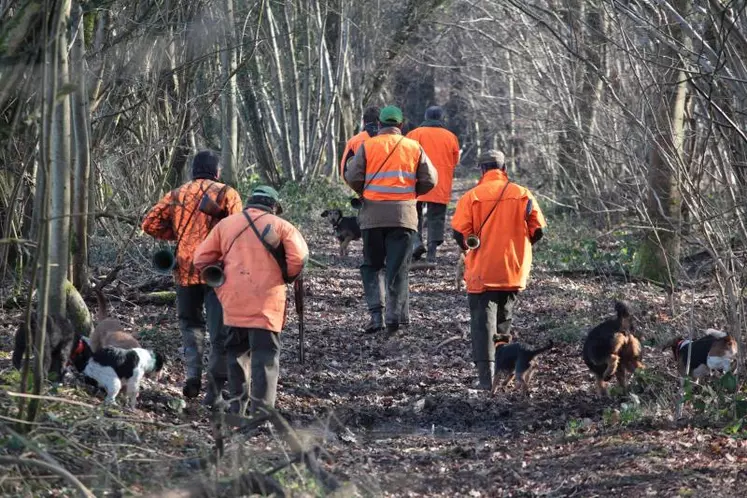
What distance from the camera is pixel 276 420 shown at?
6.24 meters

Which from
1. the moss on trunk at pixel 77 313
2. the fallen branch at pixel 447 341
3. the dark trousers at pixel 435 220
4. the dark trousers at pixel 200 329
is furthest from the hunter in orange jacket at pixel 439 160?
the dark trousers at pixel 200 329

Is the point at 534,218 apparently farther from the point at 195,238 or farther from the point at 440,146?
the point at 440,146

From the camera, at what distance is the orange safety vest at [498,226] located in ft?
34.9

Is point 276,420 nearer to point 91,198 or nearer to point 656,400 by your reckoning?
point 656,400

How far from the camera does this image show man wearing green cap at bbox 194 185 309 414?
8.83m

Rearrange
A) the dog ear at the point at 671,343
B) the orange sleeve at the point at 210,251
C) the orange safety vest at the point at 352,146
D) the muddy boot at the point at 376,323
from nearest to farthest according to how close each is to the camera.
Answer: the orange sleeve at the point at 210,251 < the dog ear at the point at 671,343 < the muddy boot at the point at 376,323 < the orange safety vest at the point at 352,146

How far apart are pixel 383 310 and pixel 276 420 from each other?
22.3ft

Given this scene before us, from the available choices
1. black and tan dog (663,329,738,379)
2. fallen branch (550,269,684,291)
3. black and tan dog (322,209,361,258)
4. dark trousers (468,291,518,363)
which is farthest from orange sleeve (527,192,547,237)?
black and tan dog (322,209,361,258)

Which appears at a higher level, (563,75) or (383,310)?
(563,75)

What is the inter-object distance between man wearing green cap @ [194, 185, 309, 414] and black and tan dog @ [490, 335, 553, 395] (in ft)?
7.70

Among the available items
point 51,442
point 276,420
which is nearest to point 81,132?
point 51,442

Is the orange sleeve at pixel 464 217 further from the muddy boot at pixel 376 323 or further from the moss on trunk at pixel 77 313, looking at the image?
the moss on trunk at pixel 77 313

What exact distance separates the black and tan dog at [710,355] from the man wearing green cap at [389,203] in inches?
156

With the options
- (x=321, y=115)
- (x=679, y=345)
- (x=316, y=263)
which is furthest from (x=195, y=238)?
(x=321, y=115)
